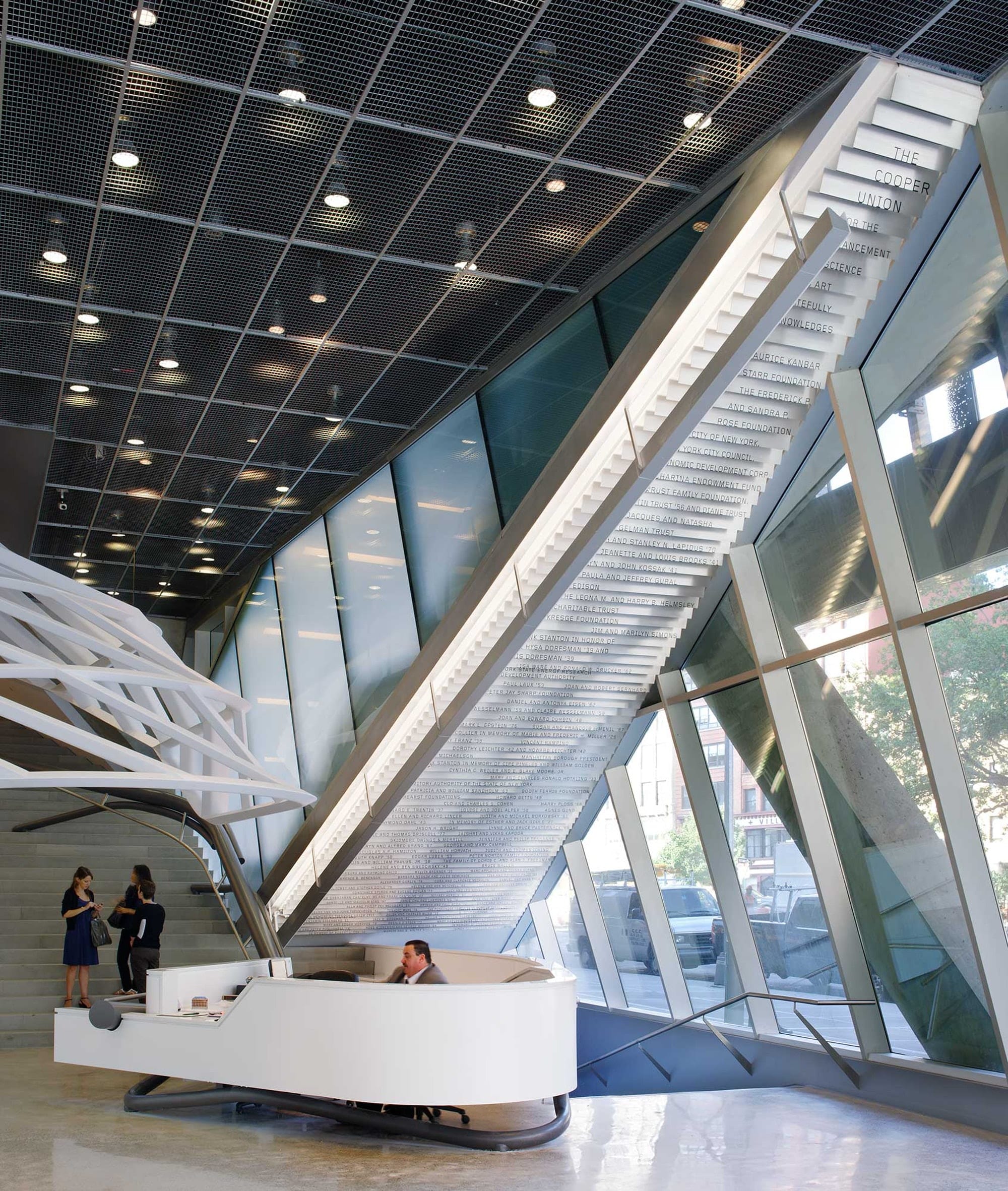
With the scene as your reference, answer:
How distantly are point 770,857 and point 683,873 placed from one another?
5.74 ft

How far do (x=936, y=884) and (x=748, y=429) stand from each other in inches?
148

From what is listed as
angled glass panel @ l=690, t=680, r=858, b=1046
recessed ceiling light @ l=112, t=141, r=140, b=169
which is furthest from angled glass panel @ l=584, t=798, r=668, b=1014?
recessed ceiling light @ l=112, t=141, r=140, b=169

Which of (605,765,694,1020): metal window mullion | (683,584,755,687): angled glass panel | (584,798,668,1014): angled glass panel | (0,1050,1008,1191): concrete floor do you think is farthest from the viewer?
(584,798,668,1014): angled glass panel

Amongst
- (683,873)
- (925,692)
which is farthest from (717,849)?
(925,692)

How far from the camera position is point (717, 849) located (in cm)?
1149

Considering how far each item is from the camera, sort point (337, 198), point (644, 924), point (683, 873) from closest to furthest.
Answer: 1. point (337, 198)
2. point (683, 873)
3. point (644, 924)

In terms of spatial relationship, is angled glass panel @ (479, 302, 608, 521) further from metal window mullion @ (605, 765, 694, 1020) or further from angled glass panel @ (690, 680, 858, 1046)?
metal window mullion @ (605, 765, 694, 1020)

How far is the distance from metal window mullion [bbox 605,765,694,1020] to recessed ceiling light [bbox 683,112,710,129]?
24.0 ft

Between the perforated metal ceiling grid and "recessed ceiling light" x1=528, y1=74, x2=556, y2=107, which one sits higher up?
the perforated metal ceiling grid

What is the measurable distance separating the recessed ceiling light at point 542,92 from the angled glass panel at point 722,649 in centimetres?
468

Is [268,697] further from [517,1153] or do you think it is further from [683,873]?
[517,1153]

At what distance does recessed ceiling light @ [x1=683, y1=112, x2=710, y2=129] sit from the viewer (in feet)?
25.8

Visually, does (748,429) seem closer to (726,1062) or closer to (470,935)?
(726,1062)

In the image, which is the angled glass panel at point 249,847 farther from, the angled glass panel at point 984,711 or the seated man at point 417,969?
the angled glass panel at point 984,711
